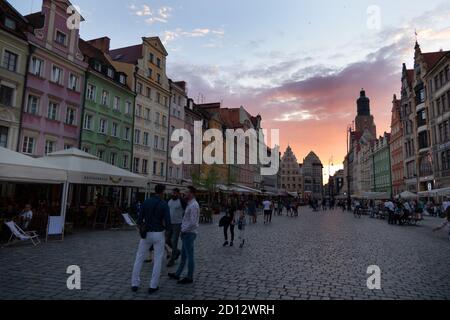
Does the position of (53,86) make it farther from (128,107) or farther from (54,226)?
(54,226)

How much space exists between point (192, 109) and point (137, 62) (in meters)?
13.7

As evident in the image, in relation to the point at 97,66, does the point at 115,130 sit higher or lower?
lower

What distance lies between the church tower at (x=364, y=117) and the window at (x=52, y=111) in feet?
409

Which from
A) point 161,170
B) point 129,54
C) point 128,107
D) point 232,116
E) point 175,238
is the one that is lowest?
point 175,238

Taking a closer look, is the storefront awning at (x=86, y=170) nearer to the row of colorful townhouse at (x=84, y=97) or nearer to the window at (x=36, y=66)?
→ the row of colorful townhouse at (x=84, y=97)

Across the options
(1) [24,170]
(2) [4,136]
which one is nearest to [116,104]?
(2) [4,136]

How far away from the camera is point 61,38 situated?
27156mm

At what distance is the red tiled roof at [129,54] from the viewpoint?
3803cm

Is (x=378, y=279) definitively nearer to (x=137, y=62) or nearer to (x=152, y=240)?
(x=152, y=240)

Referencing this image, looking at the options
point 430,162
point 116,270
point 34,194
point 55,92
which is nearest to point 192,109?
point 55,92

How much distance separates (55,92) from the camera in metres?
26.0

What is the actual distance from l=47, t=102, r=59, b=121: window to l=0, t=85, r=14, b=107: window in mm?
3220

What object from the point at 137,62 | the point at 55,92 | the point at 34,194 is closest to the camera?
the point at 34,194

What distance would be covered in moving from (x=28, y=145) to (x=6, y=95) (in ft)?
12.6
